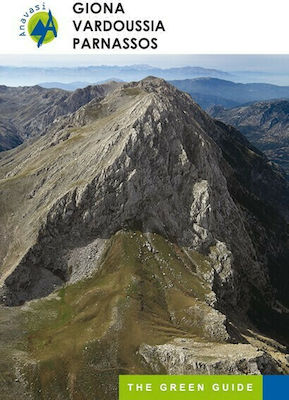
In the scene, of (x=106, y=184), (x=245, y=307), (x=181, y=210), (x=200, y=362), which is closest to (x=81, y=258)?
(x=106, y=184)

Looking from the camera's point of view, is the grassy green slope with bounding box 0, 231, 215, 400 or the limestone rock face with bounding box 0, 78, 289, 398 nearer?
the grassy green slope with bounding box 0, 231, 215, 400

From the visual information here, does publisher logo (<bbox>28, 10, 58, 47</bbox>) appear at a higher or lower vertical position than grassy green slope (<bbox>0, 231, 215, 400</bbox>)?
higher

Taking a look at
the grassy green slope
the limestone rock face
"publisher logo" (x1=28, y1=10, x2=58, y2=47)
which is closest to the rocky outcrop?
the limestone rock face

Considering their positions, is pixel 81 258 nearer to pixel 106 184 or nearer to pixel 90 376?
pixel 106 184

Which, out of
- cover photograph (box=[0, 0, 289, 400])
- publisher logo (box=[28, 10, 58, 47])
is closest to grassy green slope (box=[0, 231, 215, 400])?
cover photograph (box=[0, 0, 289, 400])

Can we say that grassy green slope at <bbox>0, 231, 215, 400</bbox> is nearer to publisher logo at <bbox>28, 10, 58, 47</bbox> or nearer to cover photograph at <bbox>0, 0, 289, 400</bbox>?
cover photograph at <bbox>0, 0, 289, 400</bbox>

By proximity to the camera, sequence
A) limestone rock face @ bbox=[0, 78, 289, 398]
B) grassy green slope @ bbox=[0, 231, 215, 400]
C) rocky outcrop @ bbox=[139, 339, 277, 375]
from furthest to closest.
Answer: limestone rock face @ bbox=[0, 78, 289, 398] → grassy green slope @ bbox=[0, 231, 215, 400] → rocky outcrop @ bbox=[139, 339, 277, 375]

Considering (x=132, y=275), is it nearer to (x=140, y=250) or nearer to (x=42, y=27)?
(x=140, y=250)

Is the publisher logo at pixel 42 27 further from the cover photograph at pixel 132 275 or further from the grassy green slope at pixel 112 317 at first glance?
the grassy green slope at pixel 112 317

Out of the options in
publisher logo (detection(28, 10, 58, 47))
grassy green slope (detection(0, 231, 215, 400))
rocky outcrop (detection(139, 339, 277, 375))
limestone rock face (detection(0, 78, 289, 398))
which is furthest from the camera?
limestone rock face (detection(0, 78, 289, 398))

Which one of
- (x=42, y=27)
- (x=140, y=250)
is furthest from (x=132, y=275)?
(x=42, y=27)
